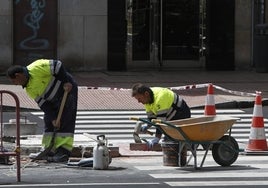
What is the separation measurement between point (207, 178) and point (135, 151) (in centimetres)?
261

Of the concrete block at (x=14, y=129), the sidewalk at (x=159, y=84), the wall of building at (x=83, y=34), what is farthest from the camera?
the wall of building at (x=83, y=34)

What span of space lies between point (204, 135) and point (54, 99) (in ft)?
7.10

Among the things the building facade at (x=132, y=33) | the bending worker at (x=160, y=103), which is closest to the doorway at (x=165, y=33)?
the building facade at (x=132, y=33)

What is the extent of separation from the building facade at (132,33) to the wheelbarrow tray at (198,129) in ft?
44.5

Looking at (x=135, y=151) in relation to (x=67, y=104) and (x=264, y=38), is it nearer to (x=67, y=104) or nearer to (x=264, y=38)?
(x=67, y=104)

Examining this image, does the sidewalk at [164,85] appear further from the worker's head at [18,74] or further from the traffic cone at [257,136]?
the worker's head at [18,74]

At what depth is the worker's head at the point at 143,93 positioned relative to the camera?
11.6 m

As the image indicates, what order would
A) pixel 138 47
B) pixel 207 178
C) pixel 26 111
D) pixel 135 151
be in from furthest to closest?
pixel 138 47 → pixel 26 111 → pixel 135 151 → pixel 207 178

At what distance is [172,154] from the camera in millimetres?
11344

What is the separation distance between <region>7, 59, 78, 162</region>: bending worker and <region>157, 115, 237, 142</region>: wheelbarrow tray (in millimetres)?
1400

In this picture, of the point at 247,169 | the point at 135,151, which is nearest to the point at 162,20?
the point at 135,151

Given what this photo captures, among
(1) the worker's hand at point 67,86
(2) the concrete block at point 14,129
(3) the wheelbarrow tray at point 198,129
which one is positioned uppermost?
(1) the worker's hand at point 67,86

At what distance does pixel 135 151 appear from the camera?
12.8m

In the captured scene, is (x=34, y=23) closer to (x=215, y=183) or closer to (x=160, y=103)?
(x=160, y=103)
